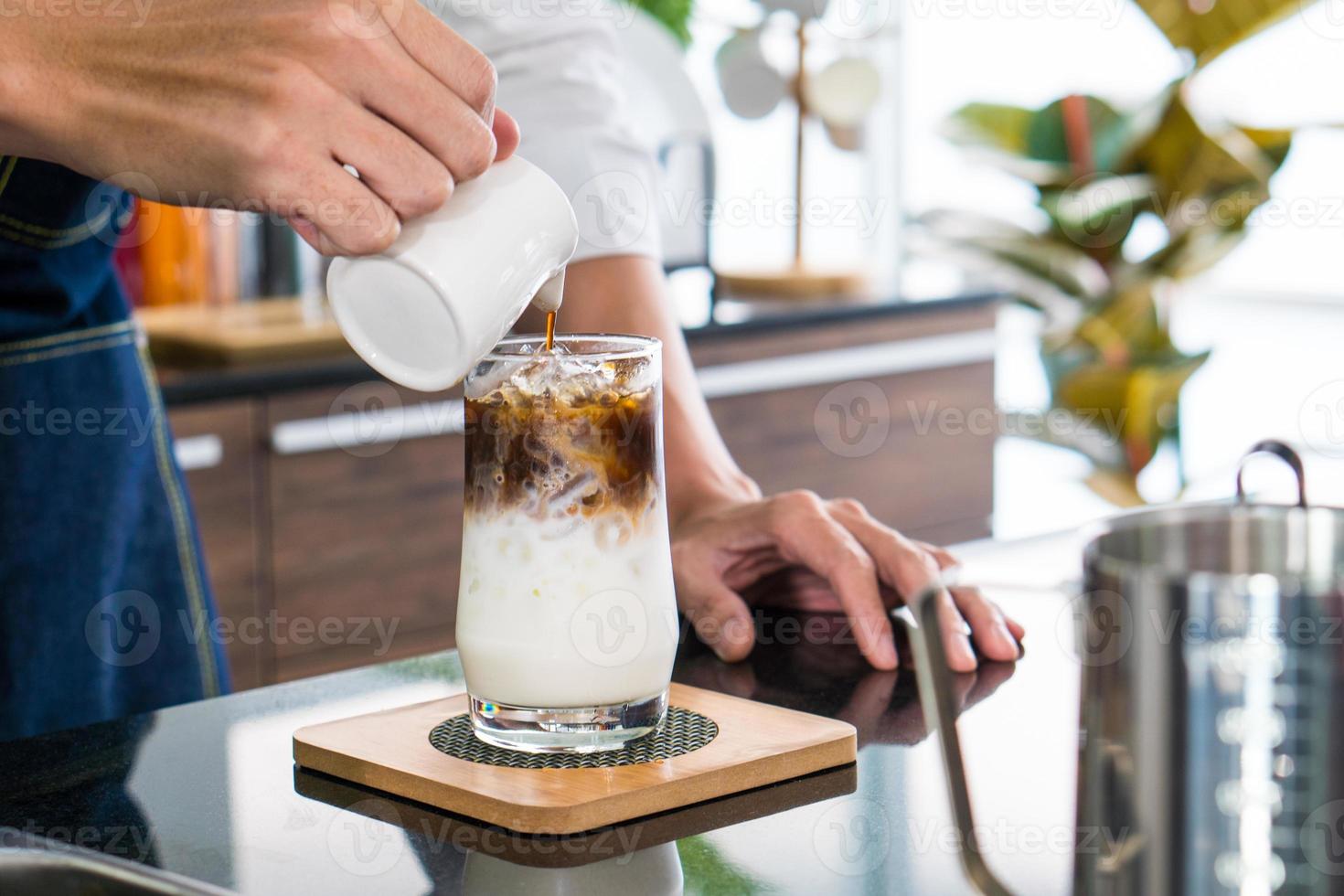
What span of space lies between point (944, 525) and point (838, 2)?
5.26 ft

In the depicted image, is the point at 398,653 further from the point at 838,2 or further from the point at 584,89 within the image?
the point at 838,2

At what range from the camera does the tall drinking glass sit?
86 centimetres

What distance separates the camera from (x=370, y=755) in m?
0.87

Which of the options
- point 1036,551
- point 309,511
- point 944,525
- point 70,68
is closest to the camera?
point 70,68

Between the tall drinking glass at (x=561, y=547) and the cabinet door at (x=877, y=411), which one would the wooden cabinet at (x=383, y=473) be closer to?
the cabinet door at (x=877, y=411)

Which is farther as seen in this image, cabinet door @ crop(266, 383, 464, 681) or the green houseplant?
the green houseplant

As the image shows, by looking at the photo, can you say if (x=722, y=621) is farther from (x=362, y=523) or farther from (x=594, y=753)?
(x=362, y=523)

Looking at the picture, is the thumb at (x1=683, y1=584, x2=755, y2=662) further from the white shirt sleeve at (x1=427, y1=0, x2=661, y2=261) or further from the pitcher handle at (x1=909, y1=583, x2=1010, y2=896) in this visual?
the pitcher handle at (x1=909, y1=583, x2=1010, y2=896)

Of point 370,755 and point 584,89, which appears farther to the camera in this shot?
point 584,89

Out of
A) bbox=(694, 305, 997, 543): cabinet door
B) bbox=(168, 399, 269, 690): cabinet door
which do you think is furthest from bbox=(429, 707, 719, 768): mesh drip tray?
bbox=(694, 305, 997, 543): cabinet door

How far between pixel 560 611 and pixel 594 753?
0.08m

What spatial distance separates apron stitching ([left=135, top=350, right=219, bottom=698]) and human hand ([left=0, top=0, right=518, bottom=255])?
0.65 metres

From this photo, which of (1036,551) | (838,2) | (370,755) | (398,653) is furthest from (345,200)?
(838,2)

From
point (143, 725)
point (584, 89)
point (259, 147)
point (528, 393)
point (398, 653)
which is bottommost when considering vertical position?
point (398, 653)
